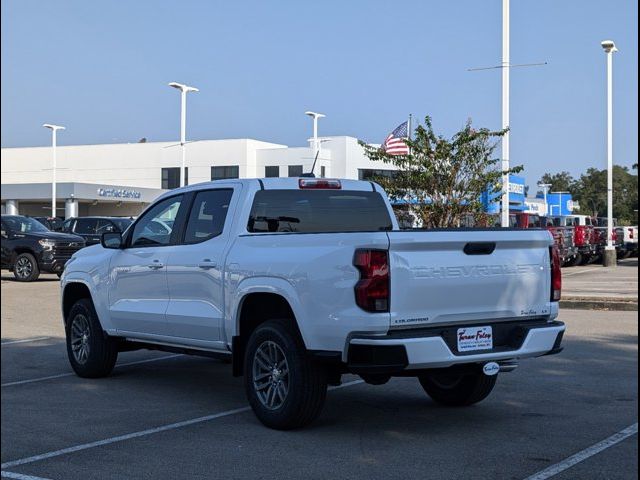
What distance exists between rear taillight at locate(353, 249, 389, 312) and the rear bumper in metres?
0.24

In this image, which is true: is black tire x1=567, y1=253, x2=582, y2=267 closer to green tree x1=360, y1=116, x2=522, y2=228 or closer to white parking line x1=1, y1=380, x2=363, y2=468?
green tree x1=360, y1=116, x2=522, y2=228

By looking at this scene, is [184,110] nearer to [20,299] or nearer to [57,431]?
[20,299]

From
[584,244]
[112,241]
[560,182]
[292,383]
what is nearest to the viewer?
[292,383]

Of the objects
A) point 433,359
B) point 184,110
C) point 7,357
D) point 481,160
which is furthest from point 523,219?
point 433,359

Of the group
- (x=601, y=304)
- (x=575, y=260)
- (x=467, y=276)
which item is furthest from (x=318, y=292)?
(x=575, y=260)

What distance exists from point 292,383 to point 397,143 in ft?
58.1

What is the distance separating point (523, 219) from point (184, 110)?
18042mm

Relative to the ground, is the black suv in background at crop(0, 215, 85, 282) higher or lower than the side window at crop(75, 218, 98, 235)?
lower

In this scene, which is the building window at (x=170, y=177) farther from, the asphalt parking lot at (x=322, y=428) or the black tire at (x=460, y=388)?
the black tire at (x=460, y=388)

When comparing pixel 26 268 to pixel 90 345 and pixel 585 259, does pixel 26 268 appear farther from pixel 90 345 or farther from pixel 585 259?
pixel 585 259

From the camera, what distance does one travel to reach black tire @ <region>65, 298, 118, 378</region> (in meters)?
9.19

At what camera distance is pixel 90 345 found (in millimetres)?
9281

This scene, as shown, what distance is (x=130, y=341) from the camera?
8.97 m

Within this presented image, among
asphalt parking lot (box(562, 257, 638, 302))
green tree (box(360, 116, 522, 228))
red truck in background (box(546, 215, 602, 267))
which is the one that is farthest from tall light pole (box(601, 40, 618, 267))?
green tree (box(360, 116, 522, 228))
